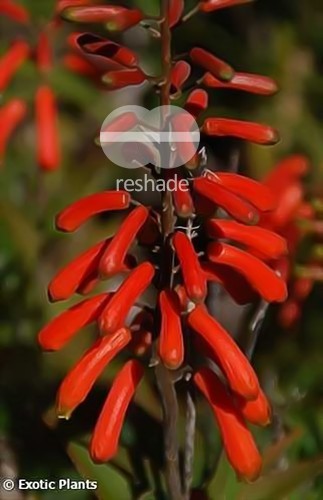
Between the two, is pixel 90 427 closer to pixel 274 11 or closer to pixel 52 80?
pixel 52 80

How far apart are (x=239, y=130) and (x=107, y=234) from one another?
52cm

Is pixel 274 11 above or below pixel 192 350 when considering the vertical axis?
above

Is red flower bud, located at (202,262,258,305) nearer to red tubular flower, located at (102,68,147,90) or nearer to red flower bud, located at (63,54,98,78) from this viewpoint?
red tubular flower, located at (102,68,147,90)

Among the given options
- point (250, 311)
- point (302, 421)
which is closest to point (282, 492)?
point (302, 421)

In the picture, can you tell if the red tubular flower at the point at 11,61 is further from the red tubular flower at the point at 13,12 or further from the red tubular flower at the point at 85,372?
the red tubular flower at the point at 85,372

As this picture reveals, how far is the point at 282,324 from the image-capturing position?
149 cm

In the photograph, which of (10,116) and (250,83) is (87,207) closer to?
(250,83)

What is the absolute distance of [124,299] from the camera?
3.28 feet

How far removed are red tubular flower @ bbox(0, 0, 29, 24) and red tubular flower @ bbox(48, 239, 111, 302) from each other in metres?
0.60

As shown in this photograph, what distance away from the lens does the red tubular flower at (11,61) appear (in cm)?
145

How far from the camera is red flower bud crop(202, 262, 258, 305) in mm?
1067

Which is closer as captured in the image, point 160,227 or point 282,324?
point 160,227

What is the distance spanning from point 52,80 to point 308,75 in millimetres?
407

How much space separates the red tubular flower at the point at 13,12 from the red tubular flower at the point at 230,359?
694 mm
